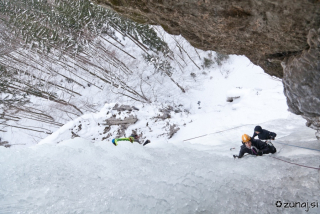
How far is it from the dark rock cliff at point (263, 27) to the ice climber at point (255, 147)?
3.76ft

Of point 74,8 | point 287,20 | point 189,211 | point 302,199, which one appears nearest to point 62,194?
point 189,211

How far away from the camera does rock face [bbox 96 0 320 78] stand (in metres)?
2.40

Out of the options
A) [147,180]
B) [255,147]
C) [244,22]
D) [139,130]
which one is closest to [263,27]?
[244,22]

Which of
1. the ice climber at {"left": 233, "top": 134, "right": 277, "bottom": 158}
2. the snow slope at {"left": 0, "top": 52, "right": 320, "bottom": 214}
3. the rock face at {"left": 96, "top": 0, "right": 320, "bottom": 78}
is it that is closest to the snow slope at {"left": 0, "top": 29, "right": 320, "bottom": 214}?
the snow slope at {"left": 0, "top": 52, "right": 320, "bottom": 214}

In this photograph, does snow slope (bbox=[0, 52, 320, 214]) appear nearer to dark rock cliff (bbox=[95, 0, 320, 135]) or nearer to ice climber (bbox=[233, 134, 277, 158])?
ice climber (bbox=[233, 134, 277, 158])

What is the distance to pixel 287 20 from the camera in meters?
2.51

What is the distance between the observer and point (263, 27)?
2822 millimetres

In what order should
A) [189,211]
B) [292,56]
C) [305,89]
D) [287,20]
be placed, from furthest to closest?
[292,56]
[305,89]
[189,211]
[287,20]

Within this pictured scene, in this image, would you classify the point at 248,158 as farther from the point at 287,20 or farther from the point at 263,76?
the point at 263,76

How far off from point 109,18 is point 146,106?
6.51m

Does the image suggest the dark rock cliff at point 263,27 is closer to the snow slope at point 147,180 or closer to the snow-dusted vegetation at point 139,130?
the snow slope at point 147,180

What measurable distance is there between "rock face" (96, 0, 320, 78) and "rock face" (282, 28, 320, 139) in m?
0.17

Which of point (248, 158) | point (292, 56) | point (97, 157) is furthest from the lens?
point (248, 158)

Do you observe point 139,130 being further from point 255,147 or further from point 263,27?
point 263,27
